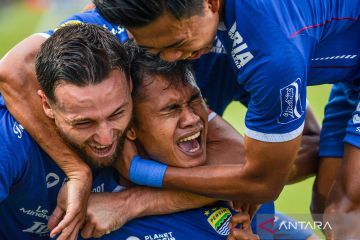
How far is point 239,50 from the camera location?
4016 millimetres

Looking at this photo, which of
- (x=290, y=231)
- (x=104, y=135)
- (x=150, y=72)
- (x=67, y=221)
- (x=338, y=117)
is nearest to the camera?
(x=67, y=221)

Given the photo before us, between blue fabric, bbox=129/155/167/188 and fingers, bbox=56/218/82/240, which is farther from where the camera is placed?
blue fabric, bbox=129/155/167/188

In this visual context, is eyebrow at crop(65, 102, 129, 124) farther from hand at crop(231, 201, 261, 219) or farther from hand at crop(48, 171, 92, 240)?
hand at crop(231, 201, 261, 219)

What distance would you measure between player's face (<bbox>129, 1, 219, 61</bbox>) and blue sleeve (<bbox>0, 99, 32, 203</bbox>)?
0.92 meters

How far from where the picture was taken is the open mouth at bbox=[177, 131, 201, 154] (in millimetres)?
4703

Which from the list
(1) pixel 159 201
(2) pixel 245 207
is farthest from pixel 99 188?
(2) pixel 245 207

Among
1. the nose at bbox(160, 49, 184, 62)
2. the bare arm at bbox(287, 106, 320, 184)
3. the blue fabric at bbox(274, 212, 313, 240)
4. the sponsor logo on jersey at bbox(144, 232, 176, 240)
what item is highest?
the nose at bbox(160, 49, 184, 62)

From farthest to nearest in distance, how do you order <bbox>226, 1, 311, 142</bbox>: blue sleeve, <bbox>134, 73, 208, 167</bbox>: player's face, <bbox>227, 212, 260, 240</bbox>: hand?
1. <bbox>134, 73, 208, 167</bbox>: player's face
2. <bbox>227, 212, 260, 240</bbox>: hand
3. <bbox>226, 1, 311, 142</bbox>: blue sleeve

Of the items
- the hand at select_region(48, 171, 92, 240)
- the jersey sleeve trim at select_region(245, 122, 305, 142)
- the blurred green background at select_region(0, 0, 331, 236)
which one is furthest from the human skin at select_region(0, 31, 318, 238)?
the blurred green background at select_region(0, 0, 331, 236)

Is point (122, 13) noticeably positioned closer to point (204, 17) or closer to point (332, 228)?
point (204, 17)

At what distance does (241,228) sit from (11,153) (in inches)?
48.7

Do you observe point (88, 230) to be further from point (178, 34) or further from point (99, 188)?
point (178, 34)

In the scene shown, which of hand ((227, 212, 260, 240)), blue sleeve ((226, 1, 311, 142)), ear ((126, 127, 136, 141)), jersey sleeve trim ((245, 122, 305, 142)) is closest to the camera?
blue sleeve ((226, 1, 311, 142))

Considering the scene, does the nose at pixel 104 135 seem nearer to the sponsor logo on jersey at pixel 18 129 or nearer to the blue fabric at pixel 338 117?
the sponsor logo on jersey at pixel 18 129
